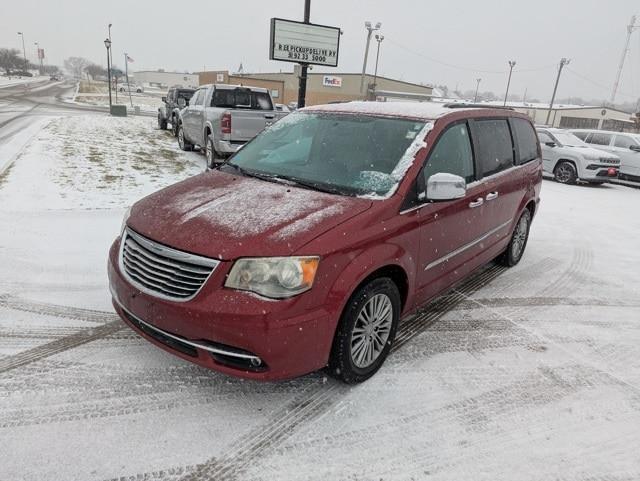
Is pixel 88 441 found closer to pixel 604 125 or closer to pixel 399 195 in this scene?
A: pixel 399 195

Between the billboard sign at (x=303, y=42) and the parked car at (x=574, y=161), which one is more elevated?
the billboard sign at (x=303, y=42)

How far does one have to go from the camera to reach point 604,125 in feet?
170

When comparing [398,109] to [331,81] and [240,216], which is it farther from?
[331,81]

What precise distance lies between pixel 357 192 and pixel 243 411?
158cm

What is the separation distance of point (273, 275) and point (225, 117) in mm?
8168

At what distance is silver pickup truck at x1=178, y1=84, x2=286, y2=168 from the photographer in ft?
33.3

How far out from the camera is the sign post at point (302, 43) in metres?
11.9

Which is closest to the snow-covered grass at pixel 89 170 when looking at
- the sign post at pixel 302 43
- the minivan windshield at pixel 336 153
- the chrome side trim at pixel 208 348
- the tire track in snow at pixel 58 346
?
the sign post at pixel 302 43

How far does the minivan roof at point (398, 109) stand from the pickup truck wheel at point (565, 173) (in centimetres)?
1116

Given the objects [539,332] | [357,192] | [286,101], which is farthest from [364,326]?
[286,101]

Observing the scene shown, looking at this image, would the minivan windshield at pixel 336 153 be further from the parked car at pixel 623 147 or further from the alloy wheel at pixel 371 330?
the parked car at pixel 623 147

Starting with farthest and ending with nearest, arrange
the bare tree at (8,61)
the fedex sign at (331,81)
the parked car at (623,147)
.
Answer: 1. the bare tree at (8,61)
2. the fedex sign at (331,81)
3. the parked car at (623,147)

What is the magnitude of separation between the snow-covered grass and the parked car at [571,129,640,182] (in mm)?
12858

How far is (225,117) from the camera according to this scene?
10.0 meters
